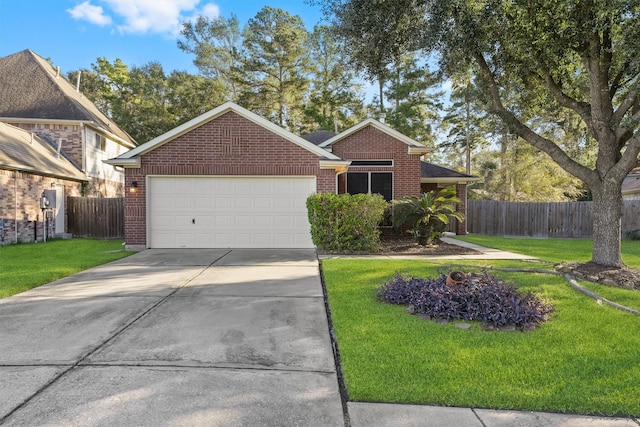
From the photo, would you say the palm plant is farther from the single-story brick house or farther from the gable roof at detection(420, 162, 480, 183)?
the gable roof at detection(420, 162, 480, 183)

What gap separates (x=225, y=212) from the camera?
10.9 metres

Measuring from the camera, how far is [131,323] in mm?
4246

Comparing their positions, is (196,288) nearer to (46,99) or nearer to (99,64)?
(46,99)

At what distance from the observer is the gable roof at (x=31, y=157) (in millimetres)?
12261

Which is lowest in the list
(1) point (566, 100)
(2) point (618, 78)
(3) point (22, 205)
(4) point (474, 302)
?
(4) point (474, 302)

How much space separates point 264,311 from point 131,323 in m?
1.53

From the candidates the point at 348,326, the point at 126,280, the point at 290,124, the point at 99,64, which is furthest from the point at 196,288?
the point at 99,64

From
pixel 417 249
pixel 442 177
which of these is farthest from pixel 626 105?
pixel 442 177

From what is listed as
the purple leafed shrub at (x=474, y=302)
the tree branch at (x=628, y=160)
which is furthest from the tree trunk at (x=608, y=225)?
the purple leafed shrub at (x=474, y=302)

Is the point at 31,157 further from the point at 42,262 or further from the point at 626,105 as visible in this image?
the point at 626,105

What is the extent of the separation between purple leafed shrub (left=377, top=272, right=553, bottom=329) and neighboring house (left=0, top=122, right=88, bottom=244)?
1285 cm

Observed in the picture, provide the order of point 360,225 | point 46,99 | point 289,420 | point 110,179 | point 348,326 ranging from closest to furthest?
point 289,420, point 348,326, point 360,225, point 46,99, point 110,179

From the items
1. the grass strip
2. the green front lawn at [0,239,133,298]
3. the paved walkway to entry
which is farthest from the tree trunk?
the green front lawn at [0,239,133,298]

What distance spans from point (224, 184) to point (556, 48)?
848 cm
